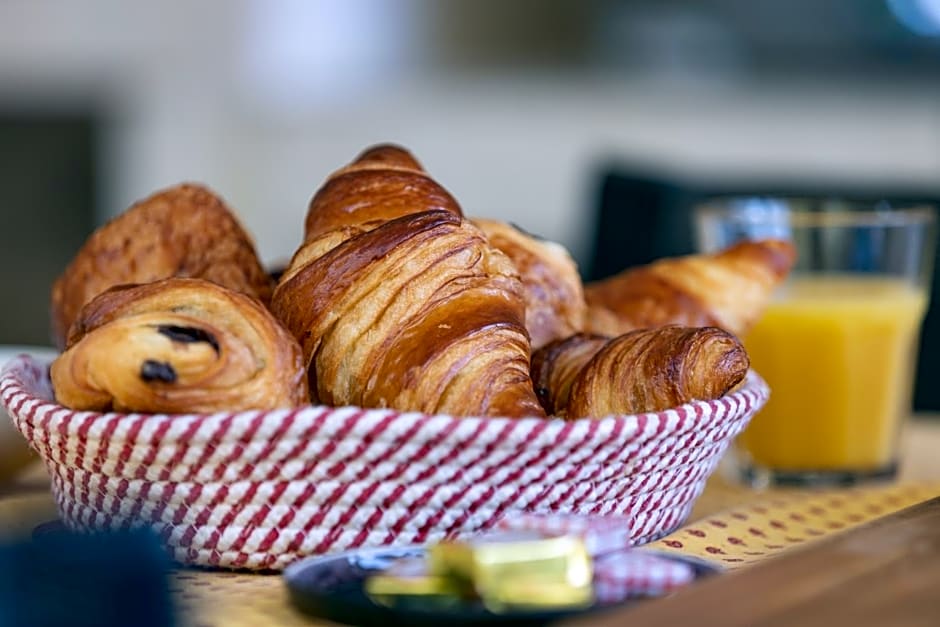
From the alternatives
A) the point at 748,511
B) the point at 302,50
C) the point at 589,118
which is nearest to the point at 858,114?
the point at 589,118

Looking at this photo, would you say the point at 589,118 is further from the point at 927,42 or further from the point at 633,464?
the point at 633,464

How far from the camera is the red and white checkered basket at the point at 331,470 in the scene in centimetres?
62

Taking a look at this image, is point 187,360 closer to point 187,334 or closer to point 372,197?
point 187,334

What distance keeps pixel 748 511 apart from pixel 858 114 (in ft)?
8.96

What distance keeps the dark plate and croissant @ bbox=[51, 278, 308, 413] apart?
0.10m

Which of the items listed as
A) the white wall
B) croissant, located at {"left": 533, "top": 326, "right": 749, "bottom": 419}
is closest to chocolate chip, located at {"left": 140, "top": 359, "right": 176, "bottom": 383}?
croissant, located at {"left": 533, "top": 326, "right": 749, "bottom": 419}

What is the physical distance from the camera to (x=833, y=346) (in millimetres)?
1100

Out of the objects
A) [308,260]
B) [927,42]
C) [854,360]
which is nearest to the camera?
[308,260]

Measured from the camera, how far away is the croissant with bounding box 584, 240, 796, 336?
91 cm

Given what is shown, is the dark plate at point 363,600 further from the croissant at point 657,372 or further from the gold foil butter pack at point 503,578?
the croissant at point 657,372

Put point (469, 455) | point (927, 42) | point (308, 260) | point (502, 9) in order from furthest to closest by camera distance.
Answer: point (502, 9) < point (927, 42) < point (308, 260) < point (469, 455)

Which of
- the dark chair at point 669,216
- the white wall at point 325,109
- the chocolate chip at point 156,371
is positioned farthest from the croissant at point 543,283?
the white wall at point 325,109

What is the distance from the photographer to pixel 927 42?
3.31 meters

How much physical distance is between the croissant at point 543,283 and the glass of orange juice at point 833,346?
269mm
